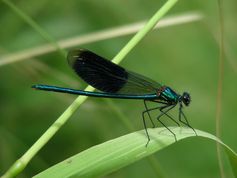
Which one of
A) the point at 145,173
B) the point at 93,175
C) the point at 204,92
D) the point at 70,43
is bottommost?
the point at 145,173

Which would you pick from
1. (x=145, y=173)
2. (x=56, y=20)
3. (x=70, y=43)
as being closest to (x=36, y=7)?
(x=56, y=20)

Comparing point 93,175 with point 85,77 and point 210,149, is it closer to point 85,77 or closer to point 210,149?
point 85,77

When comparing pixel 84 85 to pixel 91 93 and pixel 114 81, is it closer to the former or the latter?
pixel 114 81

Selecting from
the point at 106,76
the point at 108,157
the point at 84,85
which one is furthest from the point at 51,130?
the point at 84,85

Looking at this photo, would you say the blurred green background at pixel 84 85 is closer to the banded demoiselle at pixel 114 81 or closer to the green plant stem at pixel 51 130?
the banded demoiselle at pixel 114 81

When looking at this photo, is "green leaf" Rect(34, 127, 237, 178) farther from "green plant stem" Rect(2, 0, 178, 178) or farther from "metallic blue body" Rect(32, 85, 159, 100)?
"metallic blue body" Rect(32, 85, 159, 100)

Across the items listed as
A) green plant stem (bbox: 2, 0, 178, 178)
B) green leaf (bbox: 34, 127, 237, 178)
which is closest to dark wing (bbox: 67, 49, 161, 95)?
green plant stem (bbox: 2, 0, 178, 178)
